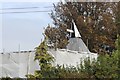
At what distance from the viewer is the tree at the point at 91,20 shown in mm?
18109

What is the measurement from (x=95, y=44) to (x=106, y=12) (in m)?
2.12

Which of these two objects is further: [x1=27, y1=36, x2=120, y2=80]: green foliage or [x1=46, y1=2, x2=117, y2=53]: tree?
[x1=46, y1=2, x2=117, y2=53]: tree

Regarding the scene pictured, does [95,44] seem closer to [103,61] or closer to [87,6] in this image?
[87,6]

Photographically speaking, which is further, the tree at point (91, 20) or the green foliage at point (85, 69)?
the tree at point (91, 20)

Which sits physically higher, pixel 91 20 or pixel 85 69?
pixel 91 20

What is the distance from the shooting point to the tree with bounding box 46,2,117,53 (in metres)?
18.1

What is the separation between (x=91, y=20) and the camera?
18750mm

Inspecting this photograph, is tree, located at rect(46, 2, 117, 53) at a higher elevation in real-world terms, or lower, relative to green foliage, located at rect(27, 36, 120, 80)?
higher

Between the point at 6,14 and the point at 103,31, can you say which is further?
the point at 103,31

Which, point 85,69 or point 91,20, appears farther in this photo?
point 91,20

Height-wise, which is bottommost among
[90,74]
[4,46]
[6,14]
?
[90,74]

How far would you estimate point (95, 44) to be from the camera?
18.2 m

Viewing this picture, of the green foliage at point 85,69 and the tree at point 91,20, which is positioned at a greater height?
the tree at point 91,20

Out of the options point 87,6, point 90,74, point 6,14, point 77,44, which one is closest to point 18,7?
point 6,14
